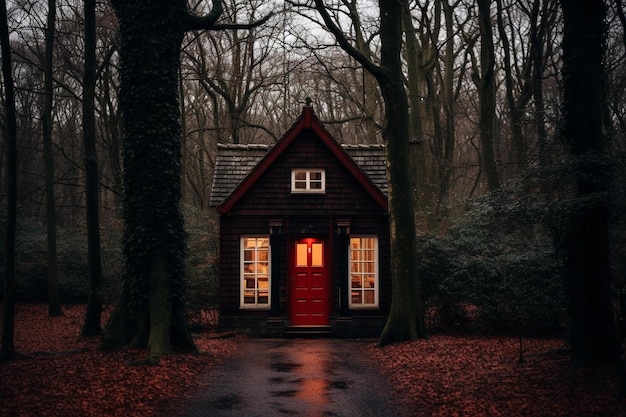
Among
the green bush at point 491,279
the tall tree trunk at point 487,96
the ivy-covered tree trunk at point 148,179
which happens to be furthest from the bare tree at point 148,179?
the tall tree trunk at point 487,96

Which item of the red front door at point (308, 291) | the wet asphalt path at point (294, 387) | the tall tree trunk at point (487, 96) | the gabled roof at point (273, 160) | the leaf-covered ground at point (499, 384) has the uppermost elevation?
the tall tree trunk at point (487, 96)

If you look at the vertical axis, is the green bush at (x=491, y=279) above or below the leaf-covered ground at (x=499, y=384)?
above

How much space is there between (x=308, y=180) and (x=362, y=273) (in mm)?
3262

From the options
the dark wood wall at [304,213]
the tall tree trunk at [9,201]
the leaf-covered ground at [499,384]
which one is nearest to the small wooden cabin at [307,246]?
the dark wood wall at [304,213]

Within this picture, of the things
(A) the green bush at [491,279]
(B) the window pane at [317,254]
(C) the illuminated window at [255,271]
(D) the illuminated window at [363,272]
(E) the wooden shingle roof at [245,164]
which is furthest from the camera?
(E) the wooden shingle roof at [245,164]

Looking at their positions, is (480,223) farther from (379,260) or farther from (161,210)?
(161,210)

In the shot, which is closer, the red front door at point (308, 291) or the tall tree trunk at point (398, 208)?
the tall tree trunk at point (398, 208)

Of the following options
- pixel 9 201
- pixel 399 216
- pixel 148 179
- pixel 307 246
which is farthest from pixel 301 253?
pixel 9 201

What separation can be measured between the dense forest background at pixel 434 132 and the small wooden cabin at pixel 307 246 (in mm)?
1528

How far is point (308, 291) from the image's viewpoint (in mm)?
18875

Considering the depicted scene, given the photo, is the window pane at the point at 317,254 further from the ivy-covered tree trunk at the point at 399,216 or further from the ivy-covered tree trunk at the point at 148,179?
the ivy-covered tree trunk at the point at 148,179

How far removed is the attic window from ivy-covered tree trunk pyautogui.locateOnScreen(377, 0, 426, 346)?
334cm

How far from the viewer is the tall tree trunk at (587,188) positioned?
32.8 ft

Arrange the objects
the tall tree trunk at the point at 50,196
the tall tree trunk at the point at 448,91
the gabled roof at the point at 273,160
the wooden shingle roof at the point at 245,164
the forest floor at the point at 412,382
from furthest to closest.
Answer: the tall tree trunk at the point at 448,91 → the tall tree trunk at the point at 50,196 → the wooden shingle roof at the point at 245,164 → the gabled roof at the point at 273,160 → the forest floor at the point at 412,382
